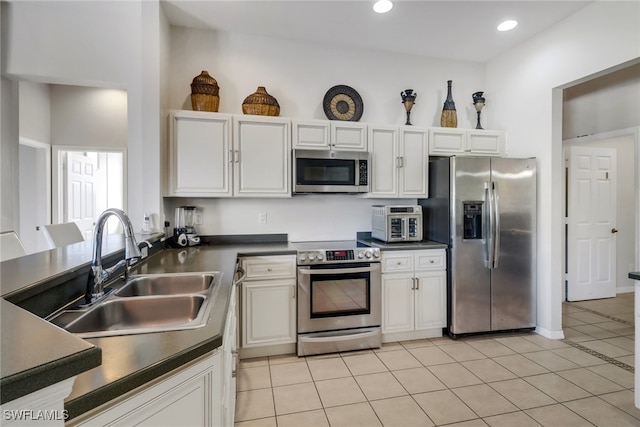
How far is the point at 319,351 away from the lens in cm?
280

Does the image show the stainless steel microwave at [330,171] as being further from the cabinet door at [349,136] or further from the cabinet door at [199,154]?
the cabinet door at [199,154]

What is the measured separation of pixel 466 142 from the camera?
3545 millimetres

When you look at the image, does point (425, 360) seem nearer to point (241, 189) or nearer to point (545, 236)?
point (545, 236)

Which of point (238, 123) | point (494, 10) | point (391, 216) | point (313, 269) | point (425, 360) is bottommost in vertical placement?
point (425, 360)

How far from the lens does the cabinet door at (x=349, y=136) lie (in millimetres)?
3176

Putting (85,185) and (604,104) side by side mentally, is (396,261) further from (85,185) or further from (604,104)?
(85,185)

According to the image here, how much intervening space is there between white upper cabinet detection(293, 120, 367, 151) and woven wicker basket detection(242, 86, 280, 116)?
28cm

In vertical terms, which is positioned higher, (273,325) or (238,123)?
(238,123)

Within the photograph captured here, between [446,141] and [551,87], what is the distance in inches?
40.6

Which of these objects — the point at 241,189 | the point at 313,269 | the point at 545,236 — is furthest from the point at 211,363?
the point at 545,236

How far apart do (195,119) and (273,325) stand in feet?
6.29

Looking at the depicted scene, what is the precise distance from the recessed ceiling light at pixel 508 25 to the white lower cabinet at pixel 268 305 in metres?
2.92

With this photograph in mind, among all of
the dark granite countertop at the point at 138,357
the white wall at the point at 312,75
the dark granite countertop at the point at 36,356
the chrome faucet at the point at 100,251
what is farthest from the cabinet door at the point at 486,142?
the dark granite countertop at the point at 36,356

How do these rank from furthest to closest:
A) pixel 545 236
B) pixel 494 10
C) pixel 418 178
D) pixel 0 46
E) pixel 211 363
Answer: pixel 418 178
pixel 545 236
pixel 494 10
pixel 0 46
pixel 211 363
